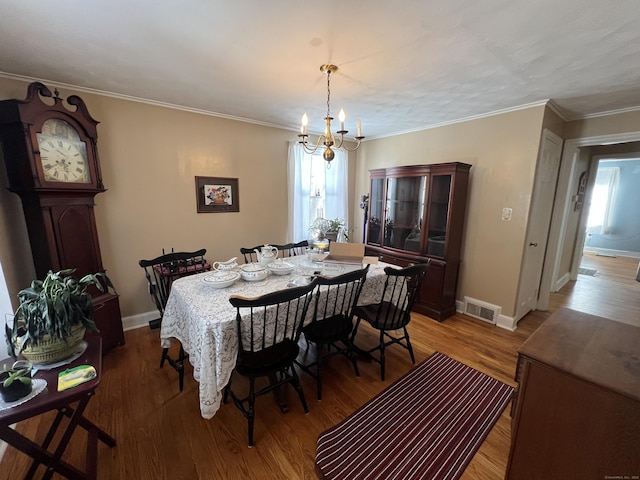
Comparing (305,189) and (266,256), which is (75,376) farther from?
(305,189)

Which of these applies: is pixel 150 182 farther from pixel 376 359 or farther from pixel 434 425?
pixel 434 425

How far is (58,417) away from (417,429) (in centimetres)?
213

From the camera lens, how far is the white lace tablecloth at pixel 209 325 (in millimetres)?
1419

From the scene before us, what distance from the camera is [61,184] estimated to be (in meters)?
2.05

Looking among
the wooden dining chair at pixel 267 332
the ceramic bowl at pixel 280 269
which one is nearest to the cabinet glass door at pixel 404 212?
the ceramic bowl at pixel 280 269

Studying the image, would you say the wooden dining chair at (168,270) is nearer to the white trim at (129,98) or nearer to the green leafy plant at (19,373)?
the green leafy plant at (19,373)

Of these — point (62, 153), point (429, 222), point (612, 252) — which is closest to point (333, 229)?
point (429, 222)

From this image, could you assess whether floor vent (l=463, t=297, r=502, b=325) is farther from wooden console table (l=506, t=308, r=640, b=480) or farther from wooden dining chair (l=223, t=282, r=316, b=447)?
wooden dining chair (l=223, t=282, r=316, b=447)

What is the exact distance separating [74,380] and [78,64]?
2.19 metres

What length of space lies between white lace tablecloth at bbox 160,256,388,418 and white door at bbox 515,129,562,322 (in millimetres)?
2314

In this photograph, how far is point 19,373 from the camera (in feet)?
3.48

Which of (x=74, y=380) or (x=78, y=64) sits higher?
(x=78, y=64)

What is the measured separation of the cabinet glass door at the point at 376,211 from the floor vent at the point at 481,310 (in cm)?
139

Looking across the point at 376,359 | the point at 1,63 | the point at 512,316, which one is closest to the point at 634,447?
the point at 376,359
